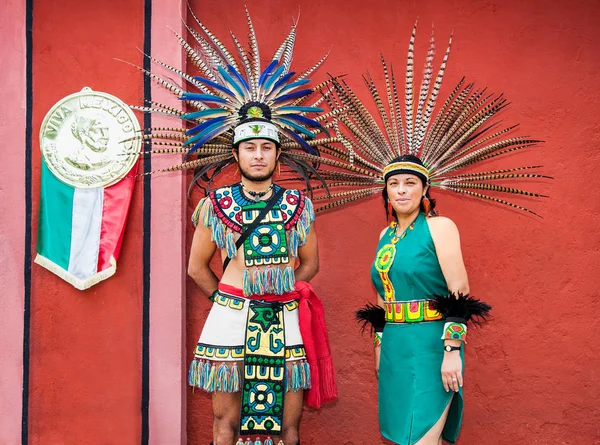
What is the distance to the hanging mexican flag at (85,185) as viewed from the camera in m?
4.38

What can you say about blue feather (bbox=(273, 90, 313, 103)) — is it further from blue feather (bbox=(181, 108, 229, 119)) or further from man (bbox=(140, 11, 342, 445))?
blue feather (bbox=(181, 108, 229, 119))

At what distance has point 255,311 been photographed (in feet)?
11.6

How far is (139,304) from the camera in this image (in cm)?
437

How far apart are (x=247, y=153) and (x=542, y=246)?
201cm

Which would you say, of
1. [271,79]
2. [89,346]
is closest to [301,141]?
[271,79]

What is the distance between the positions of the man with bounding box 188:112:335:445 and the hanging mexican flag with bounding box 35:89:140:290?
0.98 m

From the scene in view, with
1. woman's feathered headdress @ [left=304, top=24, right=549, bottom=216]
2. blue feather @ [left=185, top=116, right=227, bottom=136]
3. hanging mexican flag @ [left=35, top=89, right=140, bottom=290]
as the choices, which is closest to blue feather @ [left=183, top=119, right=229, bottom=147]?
blue feather @ [left=185, top=116, right=227, bottom=136]

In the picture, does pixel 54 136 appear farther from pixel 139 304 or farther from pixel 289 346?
pixel 289 346

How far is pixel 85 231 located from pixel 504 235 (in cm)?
266

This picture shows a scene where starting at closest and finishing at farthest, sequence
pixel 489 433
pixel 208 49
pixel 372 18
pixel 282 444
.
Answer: pixel 282 444 → pixel 208 49 → pixel 489 433 → pixel 372 18

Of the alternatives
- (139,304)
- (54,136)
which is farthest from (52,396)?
(54,136)

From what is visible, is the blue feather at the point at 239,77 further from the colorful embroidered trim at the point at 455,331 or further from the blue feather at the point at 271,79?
the colorful embroidered trim at the point at 455,331

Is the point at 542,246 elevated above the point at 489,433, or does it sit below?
above

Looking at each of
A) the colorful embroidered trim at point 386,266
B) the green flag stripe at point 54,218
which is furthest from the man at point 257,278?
the green flag stripe at point 54,218
